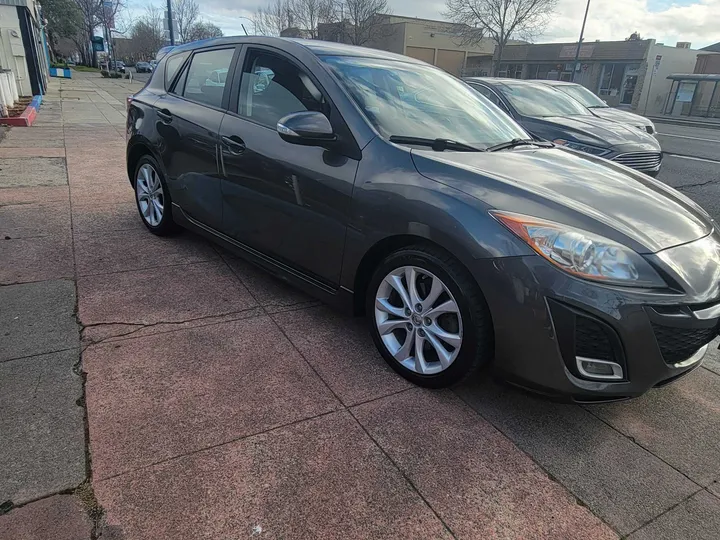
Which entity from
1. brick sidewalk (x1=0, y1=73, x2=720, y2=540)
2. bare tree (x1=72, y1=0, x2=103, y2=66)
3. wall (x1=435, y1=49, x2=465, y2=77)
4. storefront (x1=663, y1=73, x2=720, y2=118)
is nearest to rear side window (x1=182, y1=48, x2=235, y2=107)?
brick sidewalk (x1=0, y1=73, x2=720, y2=540)

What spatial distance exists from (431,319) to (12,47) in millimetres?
18902

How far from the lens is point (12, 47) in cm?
1620

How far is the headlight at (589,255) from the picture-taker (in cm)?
218

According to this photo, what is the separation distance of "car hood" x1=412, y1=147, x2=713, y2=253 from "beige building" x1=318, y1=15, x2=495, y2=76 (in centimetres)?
5360

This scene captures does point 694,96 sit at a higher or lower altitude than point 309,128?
lower

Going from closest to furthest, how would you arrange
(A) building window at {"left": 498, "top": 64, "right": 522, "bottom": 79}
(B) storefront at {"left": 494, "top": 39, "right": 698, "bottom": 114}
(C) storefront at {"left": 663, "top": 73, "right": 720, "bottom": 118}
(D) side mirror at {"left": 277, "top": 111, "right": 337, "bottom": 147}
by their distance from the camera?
(D) side mirror at {"left": 277, "top": 111, "right": 337, "bottom": 147} → (C) storefront at {"left": 663, "top": 73, "right": 720, "bottom": 118} → (B) storefront at {"left": 494, "top": 39, "right": 698, "bottom": 114} → (A) building window at {"left": 498, "top": 64, "right": 522, "bottom": 79}

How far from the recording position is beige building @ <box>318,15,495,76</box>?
53875 millimetres

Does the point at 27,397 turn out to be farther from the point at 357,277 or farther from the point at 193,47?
the point at 193,47

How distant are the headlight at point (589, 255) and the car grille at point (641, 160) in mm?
5545

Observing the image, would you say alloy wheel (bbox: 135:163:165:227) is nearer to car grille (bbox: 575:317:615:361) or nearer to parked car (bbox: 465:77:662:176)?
car grille (bbox: 575:317:615:361)

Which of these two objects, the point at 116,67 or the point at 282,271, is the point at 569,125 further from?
the point at 116,67

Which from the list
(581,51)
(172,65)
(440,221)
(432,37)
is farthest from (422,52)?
(440,221)

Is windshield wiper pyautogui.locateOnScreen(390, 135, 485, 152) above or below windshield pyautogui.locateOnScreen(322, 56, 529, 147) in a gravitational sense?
below

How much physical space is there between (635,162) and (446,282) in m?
6.03
